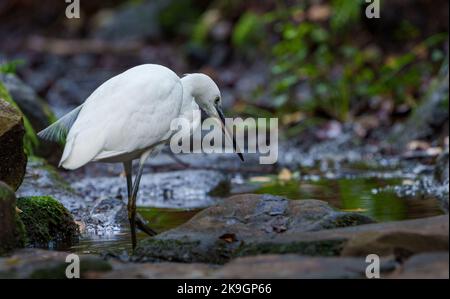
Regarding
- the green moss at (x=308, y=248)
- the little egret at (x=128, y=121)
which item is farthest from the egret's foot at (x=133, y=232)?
the green moss at (x=308, y=248)

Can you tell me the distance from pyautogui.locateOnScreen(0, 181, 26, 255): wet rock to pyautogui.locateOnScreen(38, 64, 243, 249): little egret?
64 cm

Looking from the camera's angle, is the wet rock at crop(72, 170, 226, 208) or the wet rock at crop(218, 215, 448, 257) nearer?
the wet rock at crop(218, 215, 448, 257)

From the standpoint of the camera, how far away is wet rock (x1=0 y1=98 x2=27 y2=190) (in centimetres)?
496

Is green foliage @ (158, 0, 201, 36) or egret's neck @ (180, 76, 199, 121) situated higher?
green foliage @ (158, 0, 201, 36)

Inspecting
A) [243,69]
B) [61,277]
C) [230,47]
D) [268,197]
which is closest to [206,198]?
[268,197]

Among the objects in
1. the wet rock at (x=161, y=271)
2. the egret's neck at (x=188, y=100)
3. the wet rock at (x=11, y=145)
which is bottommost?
the wet rock at (x=161, y=271)

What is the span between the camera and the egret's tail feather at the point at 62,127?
5562mm

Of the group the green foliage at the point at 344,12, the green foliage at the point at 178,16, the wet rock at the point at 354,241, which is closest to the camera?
the wet rock at the point at 354,241

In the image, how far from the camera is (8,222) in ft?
14.3

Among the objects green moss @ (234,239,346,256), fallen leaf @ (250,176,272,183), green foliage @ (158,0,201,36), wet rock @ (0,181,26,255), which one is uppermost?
green foliage @ (158,0,201,36)

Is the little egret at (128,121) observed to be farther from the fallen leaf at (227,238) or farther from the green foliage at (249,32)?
the green foliage at (249,32)

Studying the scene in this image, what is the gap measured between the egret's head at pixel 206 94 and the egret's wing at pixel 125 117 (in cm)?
33

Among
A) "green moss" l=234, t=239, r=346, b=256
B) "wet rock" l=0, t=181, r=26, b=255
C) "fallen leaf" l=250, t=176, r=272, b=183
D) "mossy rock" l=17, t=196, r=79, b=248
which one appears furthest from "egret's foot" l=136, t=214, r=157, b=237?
"fallen leaf" l=250, t=176, r=272, b=183

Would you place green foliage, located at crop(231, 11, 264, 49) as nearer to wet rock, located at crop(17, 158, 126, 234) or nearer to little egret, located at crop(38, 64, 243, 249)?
wet rock, located at crop(17, 158, 126, 234)
